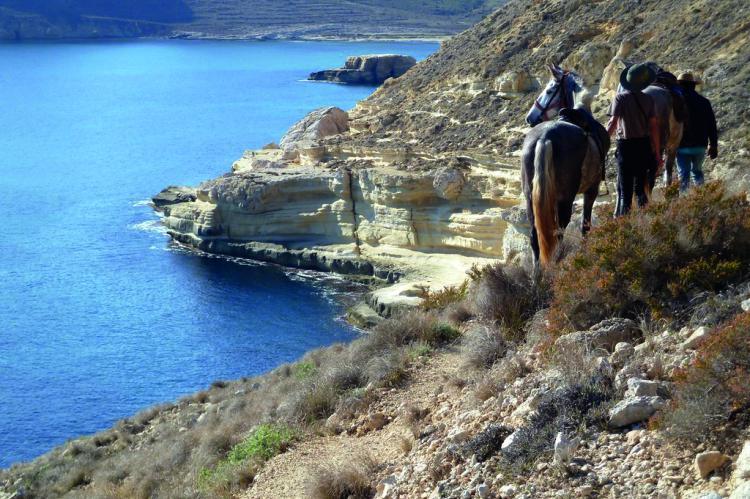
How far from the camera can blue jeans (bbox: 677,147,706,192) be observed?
12430mm

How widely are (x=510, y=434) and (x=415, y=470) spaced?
81 cm

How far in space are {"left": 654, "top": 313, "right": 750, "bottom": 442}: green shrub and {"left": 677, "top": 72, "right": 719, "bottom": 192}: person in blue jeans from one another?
21.0 feet

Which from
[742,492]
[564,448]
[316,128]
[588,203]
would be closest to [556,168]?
[588,203]

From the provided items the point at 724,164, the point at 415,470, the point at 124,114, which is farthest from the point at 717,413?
the point at 124,114

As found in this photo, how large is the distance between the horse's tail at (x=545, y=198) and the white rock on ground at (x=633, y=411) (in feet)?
12.9

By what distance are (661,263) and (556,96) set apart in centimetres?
366

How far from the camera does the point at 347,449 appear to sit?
8.91 m

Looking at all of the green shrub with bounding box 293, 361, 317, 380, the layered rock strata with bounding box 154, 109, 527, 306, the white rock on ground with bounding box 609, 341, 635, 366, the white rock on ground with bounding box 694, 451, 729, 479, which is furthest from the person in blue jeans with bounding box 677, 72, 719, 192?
the layered rock strata with bounding box 154, 109, 527, 306

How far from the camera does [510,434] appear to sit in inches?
273

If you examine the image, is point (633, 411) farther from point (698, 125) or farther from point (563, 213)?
point (698, 125)

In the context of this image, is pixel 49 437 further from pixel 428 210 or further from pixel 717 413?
pixel 717 413

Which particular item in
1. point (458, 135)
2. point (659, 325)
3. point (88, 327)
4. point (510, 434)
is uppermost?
point (659, 325)

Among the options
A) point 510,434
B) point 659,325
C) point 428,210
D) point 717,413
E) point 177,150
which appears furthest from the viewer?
point 177,150

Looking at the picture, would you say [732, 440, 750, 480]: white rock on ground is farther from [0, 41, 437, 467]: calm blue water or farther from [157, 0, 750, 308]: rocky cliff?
[157, 0, 750, 308]: rocky cliff
